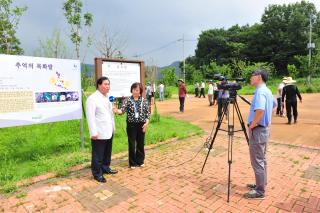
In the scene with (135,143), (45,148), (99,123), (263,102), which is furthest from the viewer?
(45,148)

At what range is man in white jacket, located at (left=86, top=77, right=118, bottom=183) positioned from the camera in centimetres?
397

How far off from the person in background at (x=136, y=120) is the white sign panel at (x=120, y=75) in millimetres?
1568

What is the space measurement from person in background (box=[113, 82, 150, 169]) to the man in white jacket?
1.36 ft

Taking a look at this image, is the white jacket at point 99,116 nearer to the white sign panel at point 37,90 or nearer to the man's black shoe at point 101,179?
the man's black shoe at point 101,179

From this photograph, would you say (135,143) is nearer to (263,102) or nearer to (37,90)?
(37,90)

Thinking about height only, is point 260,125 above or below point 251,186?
above

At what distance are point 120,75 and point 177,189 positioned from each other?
11.1 ft

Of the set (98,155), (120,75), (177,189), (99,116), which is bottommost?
(177,189)

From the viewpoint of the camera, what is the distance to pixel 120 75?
20.7 ft

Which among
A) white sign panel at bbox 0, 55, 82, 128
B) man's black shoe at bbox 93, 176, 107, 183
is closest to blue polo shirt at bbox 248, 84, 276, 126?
man's black shoe at bbox 93, 176, 107, 183

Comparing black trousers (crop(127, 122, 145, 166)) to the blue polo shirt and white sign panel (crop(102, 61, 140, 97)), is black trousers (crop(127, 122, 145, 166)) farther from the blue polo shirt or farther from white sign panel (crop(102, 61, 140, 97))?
the blue polo shirt

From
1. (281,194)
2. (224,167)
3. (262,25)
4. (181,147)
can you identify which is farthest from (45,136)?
(262,25)

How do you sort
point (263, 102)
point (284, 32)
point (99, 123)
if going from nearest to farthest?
point (263, 102) → point (99, 123) → point (284, 32)

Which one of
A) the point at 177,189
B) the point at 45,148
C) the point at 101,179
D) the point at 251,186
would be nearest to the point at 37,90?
Result: the point at 45,148
